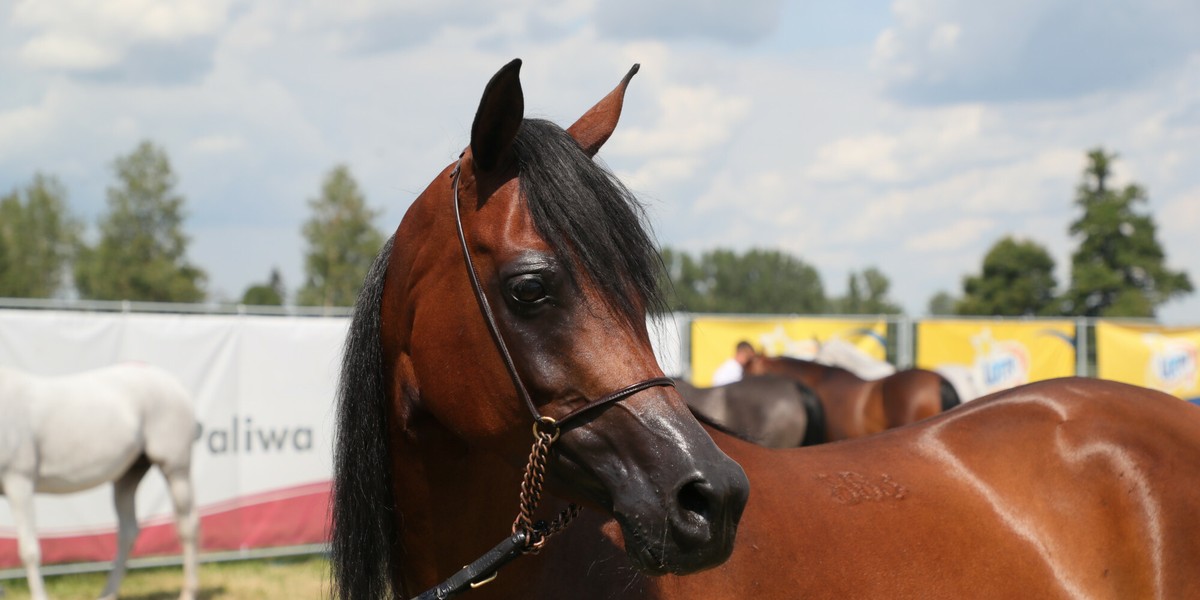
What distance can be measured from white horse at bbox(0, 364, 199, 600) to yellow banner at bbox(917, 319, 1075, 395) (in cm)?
1041

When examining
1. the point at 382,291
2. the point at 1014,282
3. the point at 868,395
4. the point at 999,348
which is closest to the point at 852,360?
the point at 868,395

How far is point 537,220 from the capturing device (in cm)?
174

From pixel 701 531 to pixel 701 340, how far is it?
11.9 metres

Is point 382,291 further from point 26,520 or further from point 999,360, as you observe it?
point 999,360

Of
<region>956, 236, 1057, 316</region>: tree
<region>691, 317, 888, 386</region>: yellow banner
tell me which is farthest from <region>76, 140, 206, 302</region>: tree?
<region>956, 236, 1057, 316</region>: tree

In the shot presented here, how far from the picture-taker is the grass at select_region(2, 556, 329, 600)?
7.83 m

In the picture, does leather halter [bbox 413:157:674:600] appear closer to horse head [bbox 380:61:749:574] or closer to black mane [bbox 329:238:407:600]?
horse head [bbox 380:61:749:574]

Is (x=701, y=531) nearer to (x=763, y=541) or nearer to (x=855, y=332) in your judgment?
(x=763, y=541)

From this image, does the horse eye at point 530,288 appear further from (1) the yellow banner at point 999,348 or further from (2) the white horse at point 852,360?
→ (1) the yellow banner at point 999,348

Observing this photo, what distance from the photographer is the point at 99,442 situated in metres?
7.12

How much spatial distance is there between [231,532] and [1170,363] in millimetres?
14079

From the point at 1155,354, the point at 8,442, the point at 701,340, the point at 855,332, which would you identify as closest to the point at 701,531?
the point at 8,442

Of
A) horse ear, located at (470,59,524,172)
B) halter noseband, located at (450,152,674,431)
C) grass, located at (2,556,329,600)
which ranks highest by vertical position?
horse ear, located at (470,59,524,172)

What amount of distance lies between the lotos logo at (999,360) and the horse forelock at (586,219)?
13717 mm
